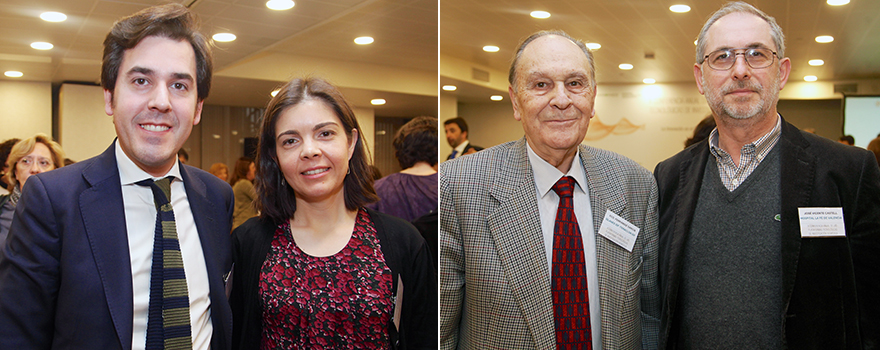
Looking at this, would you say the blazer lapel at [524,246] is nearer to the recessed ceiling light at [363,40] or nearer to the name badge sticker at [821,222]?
the name badge sticker at [821,222]

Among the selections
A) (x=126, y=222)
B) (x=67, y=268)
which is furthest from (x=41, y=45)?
(x=67, y=268)

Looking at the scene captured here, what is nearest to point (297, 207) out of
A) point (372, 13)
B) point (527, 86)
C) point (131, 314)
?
point (131, 314)

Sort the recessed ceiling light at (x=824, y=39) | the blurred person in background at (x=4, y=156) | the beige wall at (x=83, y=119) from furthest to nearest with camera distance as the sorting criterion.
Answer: the recessed ceiling light at (x=824, y=39) < the blurred person in background at (x=4, y=156) < the beige wall at (x=83, y=119)

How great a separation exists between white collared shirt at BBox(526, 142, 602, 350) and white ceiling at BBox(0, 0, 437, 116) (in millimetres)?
954

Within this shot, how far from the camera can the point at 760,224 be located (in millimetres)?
1677

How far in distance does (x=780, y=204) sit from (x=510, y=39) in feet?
13.2

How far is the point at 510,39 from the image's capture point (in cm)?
539

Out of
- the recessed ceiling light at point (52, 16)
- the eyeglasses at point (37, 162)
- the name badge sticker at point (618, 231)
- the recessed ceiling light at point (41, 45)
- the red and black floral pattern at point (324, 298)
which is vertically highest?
the recessed ceiling light at point (52, 16)

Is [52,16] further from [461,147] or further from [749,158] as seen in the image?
[749,158]

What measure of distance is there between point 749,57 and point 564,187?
77 centimetres

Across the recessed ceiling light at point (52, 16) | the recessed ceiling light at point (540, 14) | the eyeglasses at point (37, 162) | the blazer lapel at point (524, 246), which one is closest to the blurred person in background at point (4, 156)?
the eyeglasses at point (37, 162)

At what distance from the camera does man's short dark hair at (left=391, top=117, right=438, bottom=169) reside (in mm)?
2502

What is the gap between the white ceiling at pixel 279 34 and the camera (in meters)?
2.38

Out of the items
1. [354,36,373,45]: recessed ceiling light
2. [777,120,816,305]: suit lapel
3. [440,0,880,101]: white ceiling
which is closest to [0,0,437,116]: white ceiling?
[354,36,373,45]: recessed ceiling light
